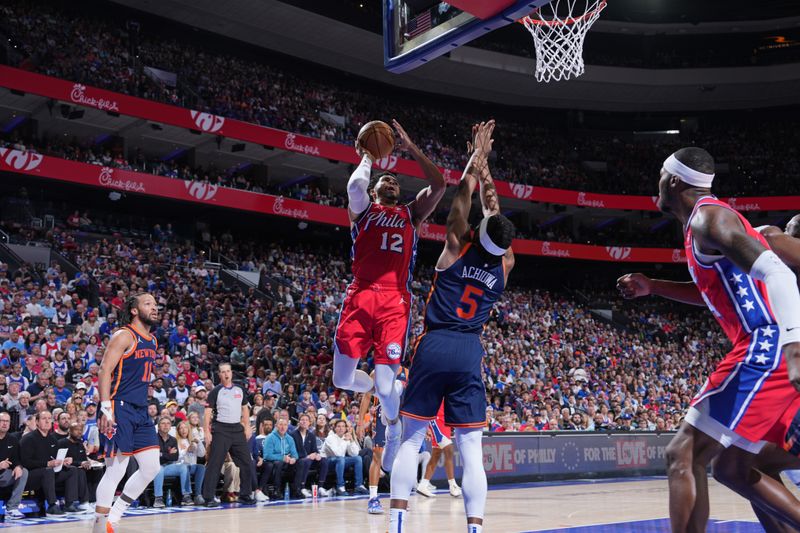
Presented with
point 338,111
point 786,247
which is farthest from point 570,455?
point 338,111

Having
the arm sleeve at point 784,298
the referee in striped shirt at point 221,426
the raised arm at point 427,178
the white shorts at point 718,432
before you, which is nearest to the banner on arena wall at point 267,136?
the referee in striped shirt at point 221,426

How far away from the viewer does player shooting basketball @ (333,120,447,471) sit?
6.22 m

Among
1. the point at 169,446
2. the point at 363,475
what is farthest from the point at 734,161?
the point at 169,446

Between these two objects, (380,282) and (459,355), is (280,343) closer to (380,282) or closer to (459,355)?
(380,282)

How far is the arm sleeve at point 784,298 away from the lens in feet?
10.5

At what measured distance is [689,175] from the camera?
4.05 m

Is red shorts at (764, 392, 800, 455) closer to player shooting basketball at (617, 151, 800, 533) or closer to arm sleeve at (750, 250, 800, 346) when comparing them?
player shooting basketball at (617, 151, 800, 533)

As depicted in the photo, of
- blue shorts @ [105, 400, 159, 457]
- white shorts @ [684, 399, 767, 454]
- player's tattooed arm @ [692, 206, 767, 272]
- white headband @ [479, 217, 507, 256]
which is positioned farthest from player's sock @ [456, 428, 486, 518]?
blue shorts @ [105, 400, 159, 457]

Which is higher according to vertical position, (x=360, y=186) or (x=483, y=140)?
(x=483, y=140)

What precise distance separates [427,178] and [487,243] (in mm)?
1091

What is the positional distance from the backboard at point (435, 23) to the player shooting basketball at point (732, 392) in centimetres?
435

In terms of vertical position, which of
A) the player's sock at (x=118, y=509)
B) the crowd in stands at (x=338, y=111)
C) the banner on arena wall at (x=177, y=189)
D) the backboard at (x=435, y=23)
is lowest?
the player's sock at (x=118, y=509)

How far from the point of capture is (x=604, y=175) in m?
37.6

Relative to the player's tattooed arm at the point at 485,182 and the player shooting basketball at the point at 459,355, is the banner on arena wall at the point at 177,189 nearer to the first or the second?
the player's tattooed arm at the point at 485,182
